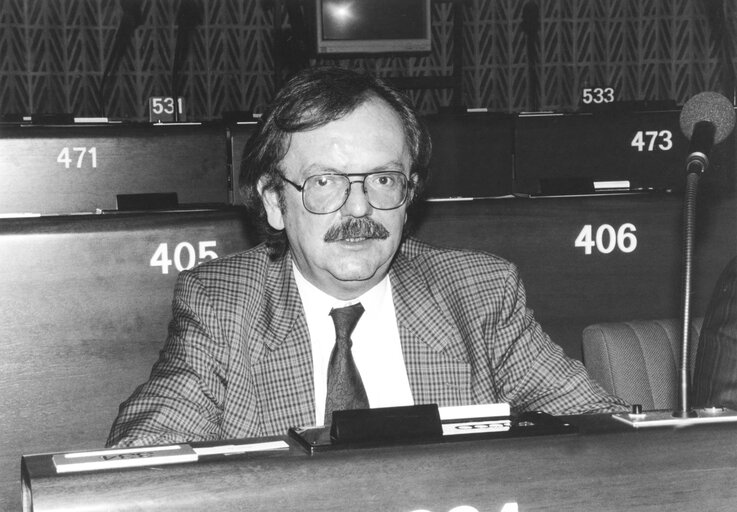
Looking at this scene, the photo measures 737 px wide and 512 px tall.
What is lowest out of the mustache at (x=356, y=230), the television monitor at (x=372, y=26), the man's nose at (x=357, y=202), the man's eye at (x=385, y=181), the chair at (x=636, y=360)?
the chair at (x=636, y=360)

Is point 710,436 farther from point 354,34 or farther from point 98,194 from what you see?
point 354,34

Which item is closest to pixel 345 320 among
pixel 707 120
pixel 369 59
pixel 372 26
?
pixel 707 120

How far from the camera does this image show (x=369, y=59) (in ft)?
29.9

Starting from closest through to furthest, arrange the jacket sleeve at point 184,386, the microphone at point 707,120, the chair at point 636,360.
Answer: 1. the microphone at point 707,120
2. the jacket sleeve at point 184,386
3. the chair at point 636,360

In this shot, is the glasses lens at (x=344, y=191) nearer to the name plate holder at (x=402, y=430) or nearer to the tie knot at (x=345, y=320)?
the tie knot at (x=345, y=320)

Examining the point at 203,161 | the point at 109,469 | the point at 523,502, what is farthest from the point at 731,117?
the point at 203,161

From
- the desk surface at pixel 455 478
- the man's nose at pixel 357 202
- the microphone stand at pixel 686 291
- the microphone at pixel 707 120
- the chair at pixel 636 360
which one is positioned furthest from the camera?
the chair at pixel 636 360

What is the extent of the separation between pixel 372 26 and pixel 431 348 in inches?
210

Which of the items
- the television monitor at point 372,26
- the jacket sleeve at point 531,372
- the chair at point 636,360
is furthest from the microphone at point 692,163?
the television monitor at point 372,26

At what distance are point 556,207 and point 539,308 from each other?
0.92 feet

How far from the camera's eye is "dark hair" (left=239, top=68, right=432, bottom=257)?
1.88 meters

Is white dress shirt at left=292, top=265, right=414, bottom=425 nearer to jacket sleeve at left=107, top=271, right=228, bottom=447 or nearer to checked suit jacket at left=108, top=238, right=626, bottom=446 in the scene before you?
checked suit jacket at left=108, top=238, right=626, bottom=446

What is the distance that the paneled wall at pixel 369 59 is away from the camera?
850cm

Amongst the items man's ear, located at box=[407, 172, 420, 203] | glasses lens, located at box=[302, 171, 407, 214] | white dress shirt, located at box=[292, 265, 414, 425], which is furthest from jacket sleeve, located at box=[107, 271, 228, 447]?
man's ear, located at box=[407, 172, 420, 203]
